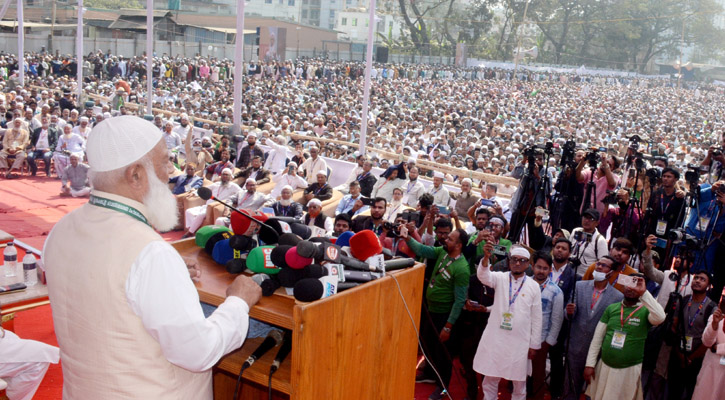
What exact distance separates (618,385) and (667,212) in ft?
7.10

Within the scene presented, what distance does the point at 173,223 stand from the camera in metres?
1.98

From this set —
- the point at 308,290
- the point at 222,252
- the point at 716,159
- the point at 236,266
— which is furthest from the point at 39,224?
the point at 716,159

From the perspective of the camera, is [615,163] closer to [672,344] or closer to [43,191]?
[672,344]

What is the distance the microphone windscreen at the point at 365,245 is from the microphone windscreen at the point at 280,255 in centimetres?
29

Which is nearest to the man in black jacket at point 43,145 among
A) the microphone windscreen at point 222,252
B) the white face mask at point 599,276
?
the white face mask at point 599,276

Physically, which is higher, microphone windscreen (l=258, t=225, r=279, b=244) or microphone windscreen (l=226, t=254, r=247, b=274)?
microphone windscreen (l=258, t=225, r=279, b=244)

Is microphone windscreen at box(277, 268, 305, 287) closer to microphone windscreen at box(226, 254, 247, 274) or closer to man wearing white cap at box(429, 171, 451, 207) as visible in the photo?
microphone windscreen at box(226, 254, 247, 274)

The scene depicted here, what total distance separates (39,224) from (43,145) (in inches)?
172

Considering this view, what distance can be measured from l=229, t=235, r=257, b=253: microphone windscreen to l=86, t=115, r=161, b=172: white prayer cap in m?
0.77

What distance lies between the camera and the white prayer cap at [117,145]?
1.77 meters

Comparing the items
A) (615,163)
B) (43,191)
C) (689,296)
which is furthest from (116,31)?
(689,296)

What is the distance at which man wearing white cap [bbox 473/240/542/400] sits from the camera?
4.29 meters

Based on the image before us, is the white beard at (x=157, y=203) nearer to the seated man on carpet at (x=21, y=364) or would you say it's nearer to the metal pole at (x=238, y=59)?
the seated man on carpet at (x=21, y=364)

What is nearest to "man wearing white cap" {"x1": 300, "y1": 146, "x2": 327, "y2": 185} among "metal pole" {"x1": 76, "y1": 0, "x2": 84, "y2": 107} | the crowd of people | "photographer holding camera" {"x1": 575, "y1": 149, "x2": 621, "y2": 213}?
the crowd of people
